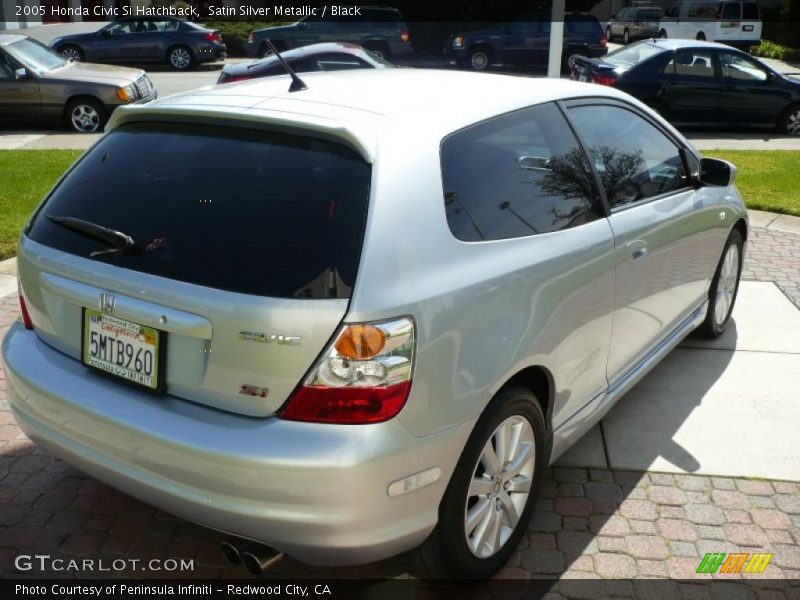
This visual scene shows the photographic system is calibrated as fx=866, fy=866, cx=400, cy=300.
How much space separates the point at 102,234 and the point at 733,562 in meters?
2.58

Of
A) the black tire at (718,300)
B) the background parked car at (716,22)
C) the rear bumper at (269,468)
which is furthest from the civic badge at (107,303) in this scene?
the background parked car at (716,22)

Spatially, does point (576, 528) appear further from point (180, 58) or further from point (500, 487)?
point (180, 58)

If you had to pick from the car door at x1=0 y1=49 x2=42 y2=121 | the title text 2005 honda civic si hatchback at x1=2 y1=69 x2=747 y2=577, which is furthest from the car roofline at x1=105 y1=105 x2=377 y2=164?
the car door at x1=0 y1=49 x2=42 y2=121

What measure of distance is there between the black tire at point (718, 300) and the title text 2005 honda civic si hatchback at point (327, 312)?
1.79m

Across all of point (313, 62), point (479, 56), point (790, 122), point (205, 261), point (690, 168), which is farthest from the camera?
point (479, 56)

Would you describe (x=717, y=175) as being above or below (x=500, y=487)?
above

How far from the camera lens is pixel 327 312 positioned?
2.45 metres

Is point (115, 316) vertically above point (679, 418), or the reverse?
point (115, 316)

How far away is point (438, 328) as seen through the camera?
8.57 feet

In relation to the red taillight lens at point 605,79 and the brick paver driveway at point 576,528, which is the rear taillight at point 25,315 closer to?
the brick paver driveway at point 576,528

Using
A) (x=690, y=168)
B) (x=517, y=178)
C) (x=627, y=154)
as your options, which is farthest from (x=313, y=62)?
(x=517, y=178)

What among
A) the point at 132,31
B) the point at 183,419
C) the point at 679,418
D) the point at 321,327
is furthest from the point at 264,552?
the point at 132,31

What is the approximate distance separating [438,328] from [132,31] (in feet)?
82.9

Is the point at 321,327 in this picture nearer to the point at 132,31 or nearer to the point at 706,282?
the point at 706,282
